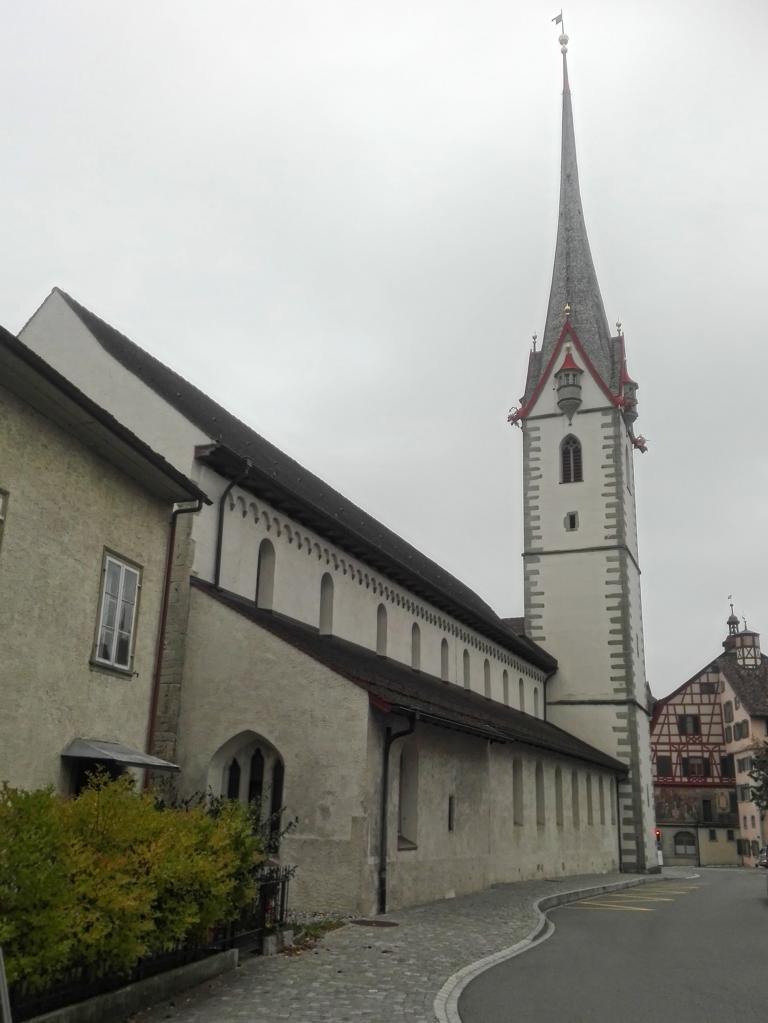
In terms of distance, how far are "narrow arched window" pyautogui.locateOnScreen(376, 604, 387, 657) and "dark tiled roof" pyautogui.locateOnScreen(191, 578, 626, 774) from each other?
14.7 inches

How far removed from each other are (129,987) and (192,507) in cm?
926

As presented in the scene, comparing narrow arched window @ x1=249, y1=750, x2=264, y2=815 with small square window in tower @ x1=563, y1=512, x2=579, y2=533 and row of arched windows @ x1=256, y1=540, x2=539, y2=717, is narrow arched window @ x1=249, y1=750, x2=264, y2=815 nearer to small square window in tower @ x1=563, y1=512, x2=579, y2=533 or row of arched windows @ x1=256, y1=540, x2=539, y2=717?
row of arched windows @ x1=256, y1=540, x2=539, y2=717

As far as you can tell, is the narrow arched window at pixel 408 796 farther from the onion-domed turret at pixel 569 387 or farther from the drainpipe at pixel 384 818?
the onion-domed turret at pixel 569 387

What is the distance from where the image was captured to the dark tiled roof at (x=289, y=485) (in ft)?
63.6

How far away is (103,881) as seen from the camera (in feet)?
27.0

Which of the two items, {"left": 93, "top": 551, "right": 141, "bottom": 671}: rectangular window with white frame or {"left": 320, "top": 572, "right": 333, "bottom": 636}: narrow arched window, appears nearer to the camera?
{"left": 93, "top": 551, "right": 141, "bottom": 671}: rectangular window with white frame

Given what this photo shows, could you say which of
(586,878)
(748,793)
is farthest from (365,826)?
(748,793)

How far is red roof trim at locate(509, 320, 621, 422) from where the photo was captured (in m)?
44.6

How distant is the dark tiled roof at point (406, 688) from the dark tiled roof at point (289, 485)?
2.24 m

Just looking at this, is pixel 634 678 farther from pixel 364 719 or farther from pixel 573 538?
pixel 364 719

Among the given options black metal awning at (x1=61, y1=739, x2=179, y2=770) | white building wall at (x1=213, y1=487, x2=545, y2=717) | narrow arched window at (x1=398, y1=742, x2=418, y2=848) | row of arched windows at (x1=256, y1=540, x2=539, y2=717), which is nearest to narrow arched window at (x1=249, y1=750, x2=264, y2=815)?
black metal awning at (x1=61, y1=739, x2=179, y2=770)

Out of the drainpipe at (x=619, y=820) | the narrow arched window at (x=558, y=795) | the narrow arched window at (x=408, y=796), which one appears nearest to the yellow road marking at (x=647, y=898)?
the narrow arched window at (x=558, y=795)

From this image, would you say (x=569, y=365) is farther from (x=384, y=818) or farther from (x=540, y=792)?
(x=384, y=818)

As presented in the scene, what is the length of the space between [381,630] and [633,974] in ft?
46.2
